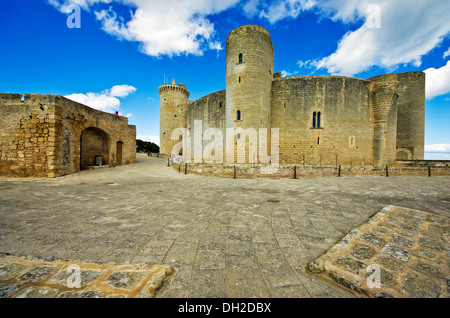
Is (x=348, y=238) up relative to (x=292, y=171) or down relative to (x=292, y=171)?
down

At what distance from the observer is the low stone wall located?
9.27m

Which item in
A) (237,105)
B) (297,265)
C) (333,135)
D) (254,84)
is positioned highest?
(254,84)

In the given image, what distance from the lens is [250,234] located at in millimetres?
2545

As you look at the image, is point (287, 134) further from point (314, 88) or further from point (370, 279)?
point (370, 279)

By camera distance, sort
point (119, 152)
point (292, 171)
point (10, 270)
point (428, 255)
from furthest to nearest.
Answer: point (119, 152)
point (292, 171)
point (428, 255)
point (10, 270)

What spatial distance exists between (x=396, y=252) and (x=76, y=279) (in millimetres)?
3449

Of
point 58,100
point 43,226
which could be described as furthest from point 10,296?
point 58,100

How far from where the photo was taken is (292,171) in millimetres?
9648

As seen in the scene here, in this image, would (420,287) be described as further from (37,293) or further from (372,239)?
(37,293)

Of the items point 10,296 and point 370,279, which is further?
point 370,279

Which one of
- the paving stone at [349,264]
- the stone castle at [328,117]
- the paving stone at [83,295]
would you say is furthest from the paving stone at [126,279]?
the stone castle at [328,117]

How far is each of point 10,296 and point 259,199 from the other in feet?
13.8

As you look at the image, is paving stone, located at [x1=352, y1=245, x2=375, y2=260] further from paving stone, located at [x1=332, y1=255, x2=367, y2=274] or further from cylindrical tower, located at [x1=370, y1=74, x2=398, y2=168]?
cylindrical tower, located at [x1=370, y1=74, x2=398, y2=168]

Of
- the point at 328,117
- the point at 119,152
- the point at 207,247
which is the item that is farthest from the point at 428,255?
the point at 119,152
